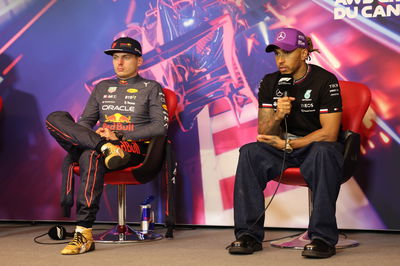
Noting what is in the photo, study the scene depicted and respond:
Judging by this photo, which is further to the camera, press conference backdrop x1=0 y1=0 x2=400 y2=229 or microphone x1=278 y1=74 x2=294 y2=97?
press conference backdrop x1=0 y1=0 x2=400 y2=229

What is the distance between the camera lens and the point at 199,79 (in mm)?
4590

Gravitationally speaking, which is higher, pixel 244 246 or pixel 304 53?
pixel 304 53

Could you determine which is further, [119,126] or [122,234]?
[119,126]

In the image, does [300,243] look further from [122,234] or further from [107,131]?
[107,131]

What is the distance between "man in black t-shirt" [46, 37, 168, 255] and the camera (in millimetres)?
3604

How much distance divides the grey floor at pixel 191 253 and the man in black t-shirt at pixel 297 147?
0.40ft

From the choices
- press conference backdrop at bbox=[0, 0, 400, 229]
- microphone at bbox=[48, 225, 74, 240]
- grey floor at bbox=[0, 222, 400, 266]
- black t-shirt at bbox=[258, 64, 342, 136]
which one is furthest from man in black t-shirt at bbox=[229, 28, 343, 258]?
microphone at bbox=[48, 225, 74, 240]

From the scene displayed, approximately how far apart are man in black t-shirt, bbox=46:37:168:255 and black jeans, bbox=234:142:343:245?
72 centimetres

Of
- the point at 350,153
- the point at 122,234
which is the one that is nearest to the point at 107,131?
the point at 122,234

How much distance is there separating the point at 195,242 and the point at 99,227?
3.49ft

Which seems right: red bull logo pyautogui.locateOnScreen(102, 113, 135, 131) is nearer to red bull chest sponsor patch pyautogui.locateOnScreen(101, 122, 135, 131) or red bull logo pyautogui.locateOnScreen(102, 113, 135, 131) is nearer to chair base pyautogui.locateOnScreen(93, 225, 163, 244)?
red bull chest sponsor patch pyautogui.locateOnScreen(101, 122, 135, 131)

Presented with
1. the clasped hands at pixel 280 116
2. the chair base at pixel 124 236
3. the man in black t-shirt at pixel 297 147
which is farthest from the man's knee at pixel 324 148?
the chair base at pixel 124 236

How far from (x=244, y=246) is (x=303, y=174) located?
1.59 feet

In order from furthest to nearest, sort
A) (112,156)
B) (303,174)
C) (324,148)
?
(112,156)
(303,174)
(324,148)
